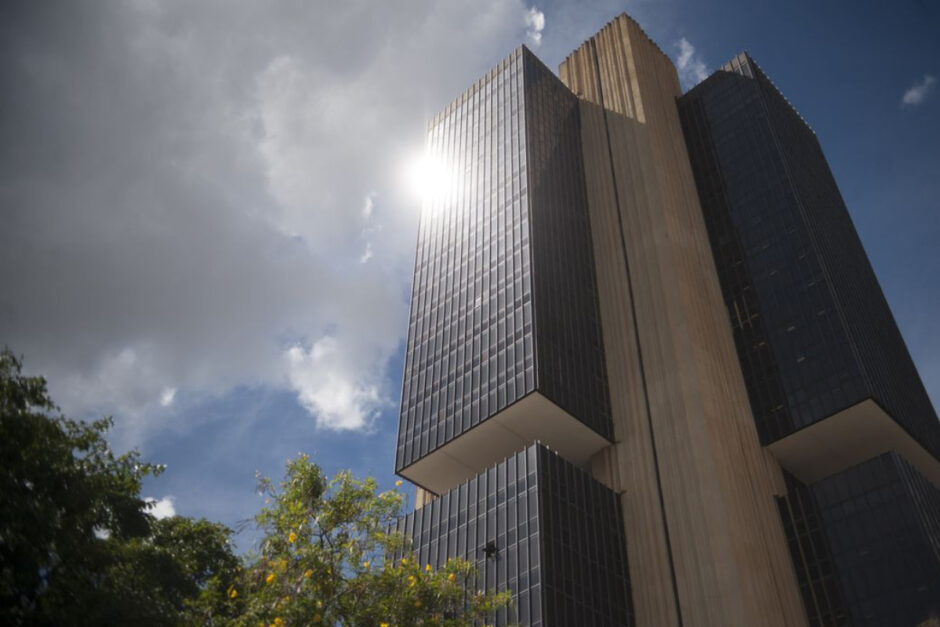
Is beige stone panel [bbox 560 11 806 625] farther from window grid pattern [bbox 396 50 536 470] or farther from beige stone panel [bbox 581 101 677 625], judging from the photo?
window grid pattern [bbox 396 50 536 470]

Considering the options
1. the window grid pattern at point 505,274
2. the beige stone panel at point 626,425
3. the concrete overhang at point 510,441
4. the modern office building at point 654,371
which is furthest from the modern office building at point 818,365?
the concrete overhang at point 510,441

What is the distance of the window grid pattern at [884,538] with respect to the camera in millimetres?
61188

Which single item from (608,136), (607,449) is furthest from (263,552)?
(608,136)

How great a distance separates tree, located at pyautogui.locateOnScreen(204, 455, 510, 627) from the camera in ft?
87.7

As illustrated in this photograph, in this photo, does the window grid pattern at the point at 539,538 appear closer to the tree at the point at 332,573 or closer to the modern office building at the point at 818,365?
the modern office building at the point at 818,365

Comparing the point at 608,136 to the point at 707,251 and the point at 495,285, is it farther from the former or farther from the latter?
the point at 495,285

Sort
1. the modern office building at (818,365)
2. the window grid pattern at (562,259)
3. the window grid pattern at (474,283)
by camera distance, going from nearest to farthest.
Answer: the modern office building at (818,365)
the window grid pattern at (562,259)
the window grid pattern at (474,283)

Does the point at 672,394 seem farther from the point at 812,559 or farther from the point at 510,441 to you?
the point at 812,559

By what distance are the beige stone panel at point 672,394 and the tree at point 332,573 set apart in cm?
3450

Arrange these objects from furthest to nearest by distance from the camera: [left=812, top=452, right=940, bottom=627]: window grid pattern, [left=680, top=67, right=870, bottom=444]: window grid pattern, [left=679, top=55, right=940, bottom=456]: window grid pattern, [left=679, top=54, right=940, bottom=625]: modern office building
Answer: [left=679, top=55, right=940, bottom=456]: window grid pattern, [left=680, top=67, right=870, bottom=444]: window grid pattern, [left=679, top=54, right=940, bottom=625]: modern office building, [left=812, top=452, right=940, bottom=627]: window grid pattern

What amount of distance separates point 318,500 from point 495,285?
5457 cm

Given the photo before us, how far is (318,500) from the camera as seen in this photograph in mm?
31000

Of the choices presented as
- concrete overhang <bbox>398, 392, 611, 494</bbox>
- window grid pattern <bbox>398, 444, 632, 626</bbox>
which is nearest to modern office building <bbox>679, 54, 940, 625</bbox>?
window grid pattern <bbox>398, 444, 632, 626</bbox>

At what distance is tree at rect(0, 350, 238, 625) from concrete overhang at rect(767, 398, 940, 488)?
6130 cm
